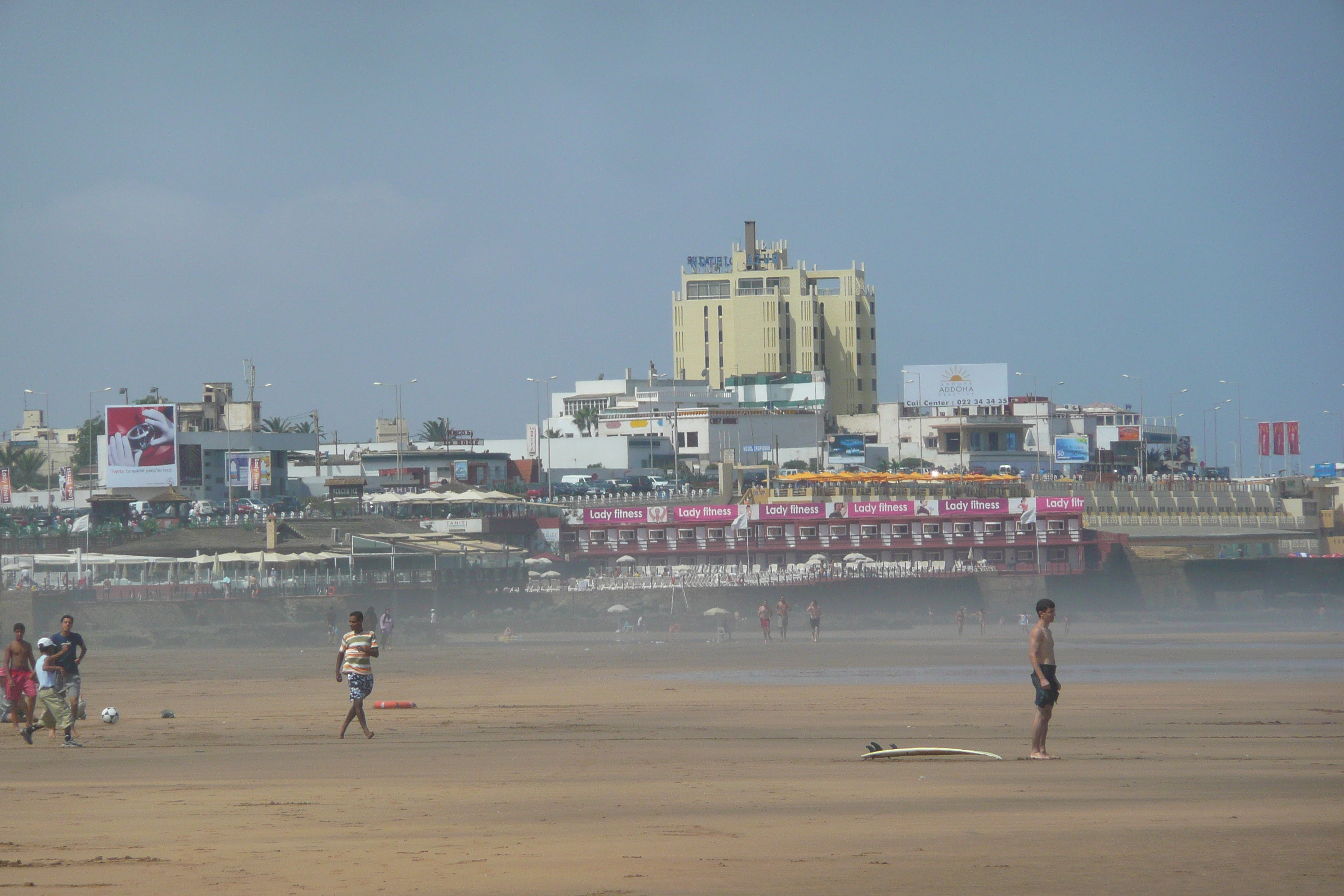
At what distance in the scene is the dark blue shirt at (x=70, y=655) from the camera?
1563 cm

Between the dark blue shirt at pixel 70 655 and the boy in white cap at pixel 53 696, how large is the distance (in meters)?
0.05

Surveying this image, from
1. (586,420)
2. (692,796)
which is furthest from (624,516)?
(586,420)

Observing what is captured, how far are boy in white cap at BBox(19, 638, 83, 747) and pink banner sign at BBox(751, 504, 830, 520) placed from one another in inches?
2015

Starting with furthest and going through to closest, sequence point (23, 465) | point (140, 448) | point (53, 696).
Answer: point (23, 465) < point (140, 448) < point (53, 696)

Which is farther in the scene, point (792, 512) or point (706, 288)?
point (706, 288)

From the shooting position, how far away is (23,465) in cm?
10662

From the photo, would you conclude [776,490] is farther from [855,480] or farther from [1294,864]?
[1294,864]

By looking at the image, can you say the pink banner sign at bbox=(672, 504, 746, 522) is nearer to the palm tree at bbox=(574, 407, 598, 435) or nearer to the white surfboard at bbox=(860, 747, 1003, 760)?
the white surfboard at bbox=(860, 747, 1003, 760)

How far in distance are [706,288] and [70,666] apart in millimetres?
136580

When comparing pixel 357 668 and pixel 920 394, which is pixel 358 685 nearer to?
pixel 357 668

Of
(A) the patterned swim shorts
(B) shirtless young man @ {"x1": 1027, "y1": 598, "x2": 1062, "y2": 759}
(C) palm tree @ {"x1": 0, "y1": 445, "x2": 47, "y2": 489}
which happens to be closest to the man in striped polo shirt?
(A) the patterned swim shorts

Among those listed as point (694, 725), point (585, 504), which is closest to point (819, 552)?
point (585, 504)

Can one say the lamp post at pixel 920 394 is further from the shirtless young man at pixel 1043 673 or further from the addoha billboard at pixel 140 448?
the shirtless young man at pixel 1043 673

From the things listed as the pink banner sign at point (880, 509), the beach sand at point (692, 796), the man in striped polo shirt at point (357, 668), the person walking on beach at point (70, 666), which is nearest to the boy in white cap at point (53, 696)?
the person walking on beach at point (70, 666)
